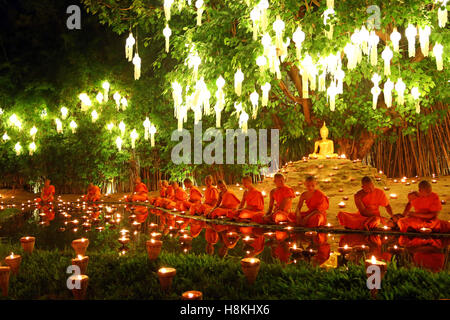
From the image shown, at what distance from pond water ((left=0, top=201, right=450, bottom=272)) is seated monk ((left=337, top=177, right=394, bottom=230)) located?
8.2 inches

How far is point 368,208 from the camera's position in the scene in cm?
543

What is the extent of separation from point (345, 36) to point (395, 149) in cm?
705

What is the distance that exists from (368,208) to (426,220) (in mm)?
765

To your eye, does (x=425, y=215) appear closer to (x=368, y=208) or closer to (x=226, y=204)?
(x=368, y=208)

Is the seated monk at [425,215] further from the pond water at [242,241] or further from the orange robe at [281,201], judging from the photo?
the orange robe at [281,201]

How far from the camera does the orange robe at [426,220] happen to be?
497 cm

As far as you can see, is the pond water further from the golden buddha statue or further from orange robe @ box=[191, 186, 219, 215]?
the golden buddha statue

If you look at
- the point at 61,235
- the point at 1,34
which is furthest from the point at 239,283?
the point at 1,34

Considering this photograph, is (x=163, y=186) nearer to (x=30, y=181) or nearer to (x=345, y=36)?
(x=345, y=36)

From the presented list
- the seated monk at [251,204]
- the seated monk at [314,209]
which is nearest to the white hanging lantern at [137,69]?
the seated monk at [251,204]

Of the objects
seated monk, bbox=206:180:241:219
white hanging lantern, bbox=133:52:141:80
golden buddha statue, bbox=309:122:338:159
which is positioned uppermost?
white hanging lantern, bbox=133:52:141:80

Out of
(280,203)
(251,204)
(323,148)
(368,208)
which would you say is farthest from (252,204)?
(323,148)

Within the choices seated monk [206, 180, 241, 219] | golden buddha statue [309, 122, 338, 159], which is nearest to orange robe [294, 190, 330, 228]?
seated monk [206, 180, 241, 219]

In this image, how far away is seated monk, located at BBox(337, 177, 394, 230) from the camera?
536 centimetres
